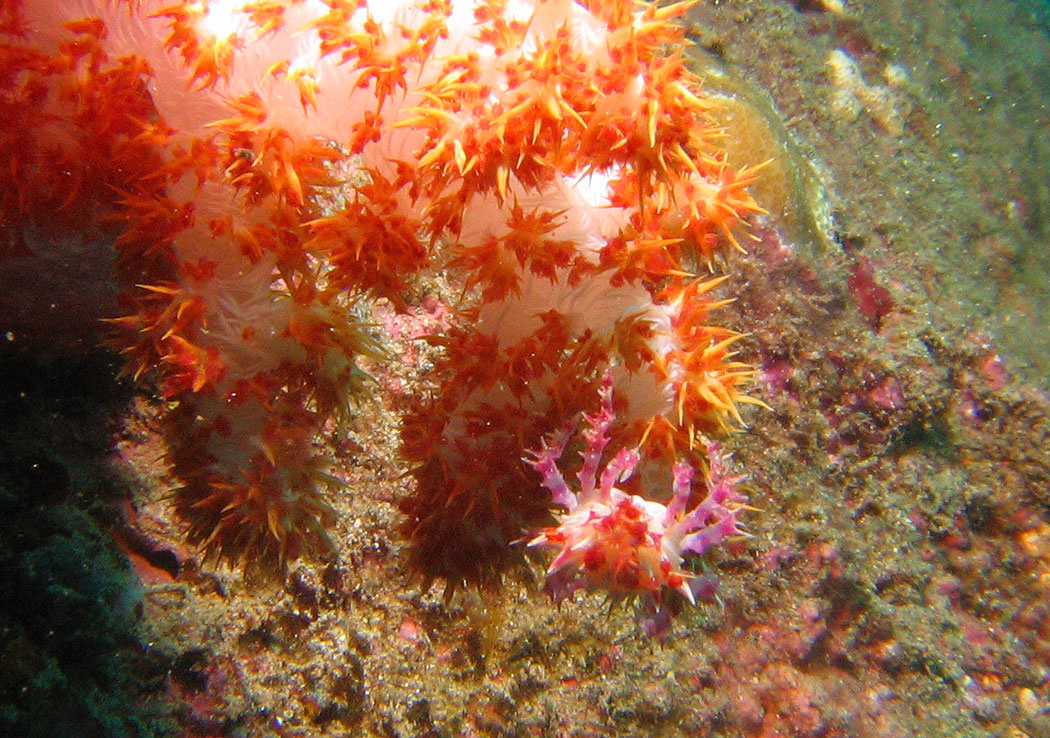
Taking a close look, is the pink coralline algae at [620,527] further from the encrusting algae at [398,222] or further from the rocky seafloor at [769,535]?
the rocky seafloor at [769,535]

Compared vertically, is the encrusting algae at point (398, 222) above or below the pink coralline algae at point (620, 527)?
above

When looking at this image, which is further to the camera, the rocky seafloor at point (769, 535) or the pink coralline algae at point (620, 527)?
the rocky seafloor at point (769, 535)

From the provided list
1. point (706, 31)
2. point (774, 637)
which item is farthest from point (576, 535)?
point (706, 31)

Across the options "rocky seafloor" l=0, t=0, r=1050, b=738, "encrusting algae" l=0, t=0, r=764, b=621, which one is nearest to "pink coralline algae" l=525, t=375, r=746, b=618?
"encrusting algae" l=0, t=0, r=764, b=621

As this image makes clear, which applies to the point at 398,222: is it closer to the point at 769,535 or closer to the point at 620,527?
the point at 620,527


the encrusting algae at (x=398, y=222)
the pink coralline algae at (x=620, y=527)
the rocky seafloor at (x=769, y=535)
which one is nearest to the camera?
the encrusting algae at (x=398, y=222)

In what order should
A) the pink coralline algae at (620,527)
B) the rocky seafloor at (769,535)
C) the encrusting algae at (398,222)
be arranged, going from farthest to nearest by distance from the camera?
1. the rocky seafloor at (769,535)
2. the pink coralline algae at (620,527)
3. the encrusting algae at (398,222)

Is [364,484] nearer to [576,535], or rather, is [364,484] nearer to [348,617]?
[348,617]

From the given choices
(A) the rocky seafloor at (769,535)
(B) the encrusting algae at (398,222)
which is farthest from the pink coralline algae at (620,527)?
(A) the rocky seafloor at (769,535)
